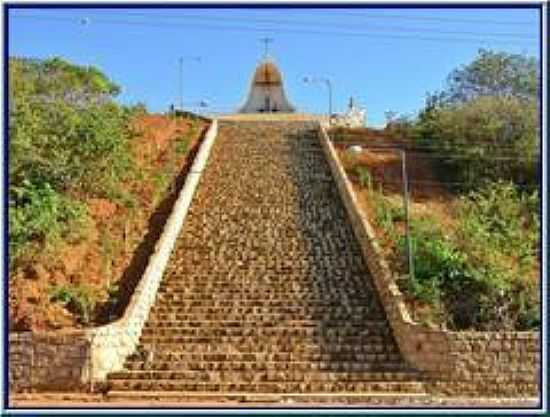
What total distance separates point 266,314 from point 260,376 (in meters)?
2.10

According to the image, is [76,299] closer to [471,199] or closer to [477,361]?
[477,361]

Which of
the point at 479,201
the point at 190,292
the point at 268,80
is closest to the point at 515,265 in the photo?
the point at 479,201

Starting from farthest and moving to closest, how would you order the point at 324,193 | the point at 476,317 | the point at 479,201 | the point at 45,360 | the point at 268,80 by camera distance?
the point at 268,80 → the point at 324,193 → the point at 479,201 → the point at 476,317 → the point at 45,360

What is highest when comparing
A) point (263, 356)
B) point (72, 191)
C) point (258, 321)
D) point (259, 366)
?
point (72, 191)

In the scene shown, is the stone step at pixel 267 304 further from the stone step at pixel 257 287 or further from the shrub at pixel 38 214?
the shrub at pixel 38 214

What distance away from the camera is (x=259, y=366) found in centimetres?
1543

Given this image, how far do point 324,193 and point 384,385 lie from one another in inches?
387

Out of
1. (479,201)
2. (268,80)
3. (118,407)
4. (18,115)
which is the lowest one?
(118,407)

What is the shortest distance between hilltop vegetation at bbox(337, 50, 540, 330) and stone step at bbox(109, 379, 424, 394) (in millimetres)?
1506

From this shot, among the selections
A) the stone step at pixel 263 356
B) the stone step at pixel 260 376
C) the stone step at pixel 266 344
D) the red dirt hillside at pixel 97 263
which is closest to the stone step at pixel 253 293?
the red dirt hillside at pixel 97 263

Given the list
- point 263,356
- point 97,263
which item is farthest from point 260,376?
point 97,263

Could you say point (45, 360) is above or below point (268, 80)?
below

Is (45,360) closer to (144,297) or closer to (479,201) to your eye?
(144,297)

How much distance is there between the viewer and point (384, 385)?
49.1 ft
